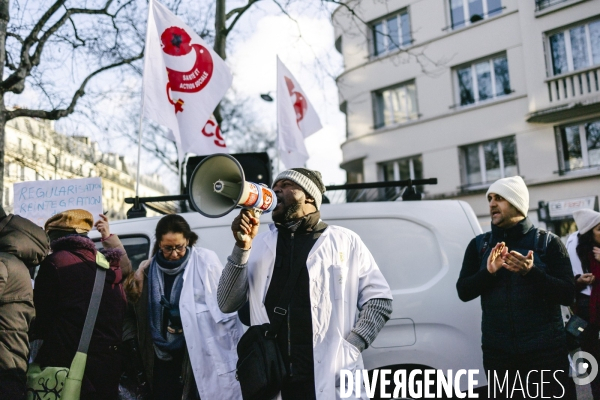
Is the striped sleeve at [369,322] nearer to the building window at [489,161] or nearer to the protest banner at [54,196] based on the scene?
the protest banner at [54,196]

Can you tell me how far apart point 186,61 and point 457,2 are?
15.5 m

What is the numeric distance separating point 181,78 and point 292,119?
176cm

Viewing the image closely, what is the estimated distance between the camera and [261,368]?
251cm

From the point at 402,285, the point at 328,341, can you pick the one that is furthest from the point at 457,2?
the point at 328,341

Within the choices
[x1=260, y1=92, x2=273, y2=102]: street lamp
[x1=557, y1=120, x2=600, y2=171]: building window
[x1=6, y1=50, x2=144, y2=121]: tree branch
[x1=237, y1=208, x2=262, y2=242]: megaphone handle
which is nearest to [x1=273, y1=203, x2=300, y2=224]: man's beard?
[x1=237, y1=208, x2=262, y2=242]: megaphone handle

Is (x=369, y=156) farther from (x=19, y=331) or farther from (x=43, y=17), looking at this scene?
(x=19, y=331)

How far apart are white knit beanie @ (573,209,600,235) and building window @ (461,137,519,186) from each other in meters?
12.9

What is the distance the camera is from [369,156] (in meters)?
20.0

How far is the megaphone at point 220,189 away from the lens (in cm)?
231

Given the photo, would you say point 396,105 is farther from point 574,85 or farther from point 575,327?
point 575,327

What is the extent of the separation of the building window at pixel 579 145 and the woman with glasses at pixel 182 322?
14.9m

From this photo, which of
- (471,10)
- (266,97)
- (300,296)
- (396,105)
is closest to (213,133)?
(300,296)

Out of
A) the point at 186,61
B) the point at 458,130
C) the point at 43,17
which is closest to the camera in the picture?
the point at 186,61

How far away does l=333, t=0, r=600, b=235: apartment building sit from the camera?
15695mm
